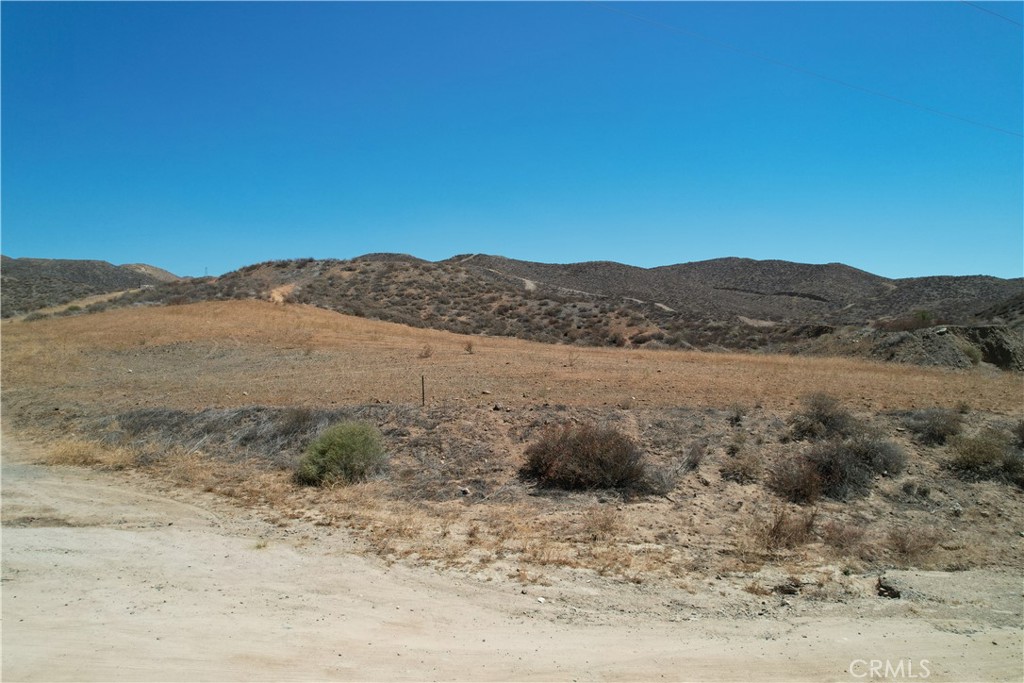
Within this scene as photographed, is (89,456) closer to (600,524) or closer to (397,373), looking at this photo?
(397,373)

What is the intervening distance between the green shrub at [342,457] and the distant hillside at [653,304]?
22906 mm

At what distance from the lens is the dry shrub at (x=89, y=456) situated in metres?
12.0

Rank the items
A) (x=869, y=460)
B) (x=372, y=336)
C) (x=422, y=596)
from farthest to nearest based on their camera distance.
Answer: (x=372, y=336) < (x=869, y=460) < (x=422, y=596)

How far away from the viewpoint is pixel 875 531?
978 centimetres

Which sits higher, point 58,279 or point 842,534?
point 58,279

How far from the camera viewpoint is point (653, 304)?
63.8 meters

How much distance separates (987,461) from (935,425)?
62.1 inches

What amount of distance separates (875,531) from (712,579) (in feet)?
12.5

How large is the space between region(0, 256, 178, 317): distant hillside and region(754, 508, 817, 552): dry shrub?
5573 centimetres

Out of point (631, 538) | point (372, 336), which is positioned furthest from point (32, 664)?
point (372, 336)

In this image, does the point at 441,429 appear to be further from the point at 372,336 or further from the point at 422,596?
the point at 372,336

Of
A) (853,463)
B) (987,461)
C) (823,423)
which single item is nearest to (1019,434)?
(987,461)

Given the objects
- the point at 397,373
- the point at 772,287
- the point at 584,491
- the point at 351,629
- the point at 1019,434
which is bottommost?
the point at 351,629

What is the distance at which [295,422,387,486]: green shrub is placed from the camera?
36.1 ft
